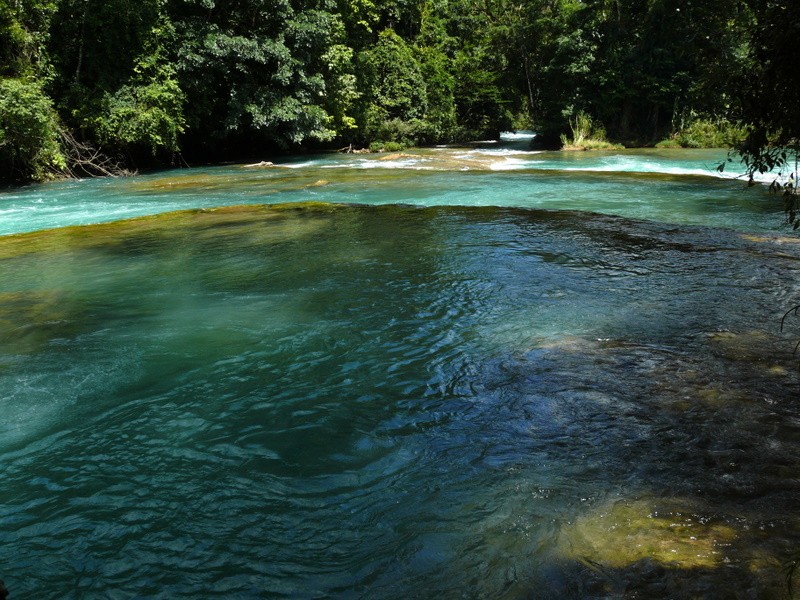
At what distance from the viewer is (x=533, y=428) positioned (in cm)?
391

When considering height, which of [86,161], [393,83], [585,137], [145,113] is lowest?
[86,161]

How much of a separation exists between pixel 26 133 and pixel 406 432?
16.2 m

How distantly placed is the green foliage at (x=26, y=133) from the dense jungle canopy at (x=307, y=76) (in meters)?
0.05

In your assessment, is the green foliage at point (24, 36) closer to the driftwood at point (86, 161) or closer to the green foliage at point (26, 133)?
the green foliage at point (26, 133)

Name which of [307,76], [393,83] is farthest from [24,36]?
[393,83]

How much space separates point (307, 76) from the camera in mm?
24625

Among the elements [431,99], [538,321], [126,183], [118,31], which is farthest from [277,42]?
[538,321]

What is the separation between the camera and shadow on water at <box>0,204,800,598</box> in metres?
2.78

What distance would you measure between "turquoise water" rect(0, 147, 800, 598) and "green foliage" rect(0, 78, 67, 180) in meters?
8.54

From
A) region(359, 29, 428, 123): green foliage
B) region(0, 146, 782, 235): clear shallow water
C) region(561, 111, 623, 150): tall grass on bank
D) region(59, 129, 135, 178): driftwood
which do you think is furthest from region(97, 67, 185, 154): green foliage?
region(561, 111, 623, 150): tall grass on bank

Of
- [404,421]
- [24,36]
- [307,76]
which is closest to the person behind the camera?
[404,421]

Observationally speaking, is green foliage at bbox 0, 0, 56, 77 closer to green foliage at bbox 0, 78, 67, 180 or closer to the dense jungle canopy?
the dense jungle canopy

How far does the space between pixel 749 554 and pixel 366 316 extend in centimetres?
403

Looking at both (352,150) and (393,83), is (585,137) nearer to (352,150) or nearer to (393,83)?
(393,83)
